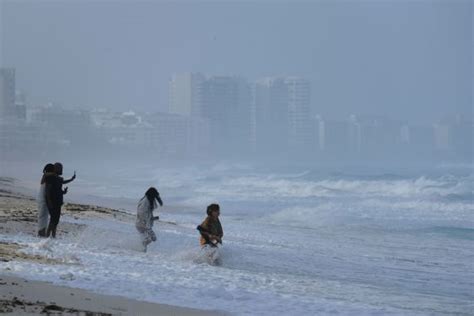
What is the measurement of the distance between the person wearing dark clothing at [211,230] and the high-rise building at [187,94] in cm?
15798

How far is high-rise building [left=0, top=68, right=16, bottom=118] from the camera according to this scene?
130m

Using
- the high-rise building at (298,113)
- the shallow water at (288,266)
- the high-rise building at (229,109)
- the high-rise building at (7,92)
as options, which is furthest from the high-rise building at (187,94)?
the shallow water at (288,266)

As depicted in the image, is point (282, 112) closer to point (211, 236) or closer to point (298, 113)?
point (298, 113)

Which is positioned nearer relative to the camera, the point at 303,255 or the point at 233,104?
the point at 303,255

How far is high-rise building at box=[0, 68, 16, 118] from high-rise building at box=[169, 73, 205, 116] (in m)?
43.7

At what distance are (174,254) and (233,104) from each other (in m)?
160

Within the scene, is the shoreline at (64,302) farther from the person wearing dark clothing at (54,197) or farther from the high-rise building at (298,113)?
the high-rise building at (298,113)

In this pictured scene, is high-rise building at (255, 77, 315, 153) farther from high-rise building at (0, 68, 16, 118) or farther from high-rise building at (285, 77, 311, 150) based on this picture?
high-rise building at (0, 68, 16, 118)

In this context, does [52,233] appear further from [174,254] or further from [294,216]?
[294,216]

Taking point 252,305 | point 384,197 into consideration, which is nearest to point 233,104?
point 384,197

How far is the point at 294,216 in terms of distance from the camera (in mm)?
29891

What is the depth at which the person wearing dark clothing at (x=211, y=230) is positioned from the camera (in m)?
12.9

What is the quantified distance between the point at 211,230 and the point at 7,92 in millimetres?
122691

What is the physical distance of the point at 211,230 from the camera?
13.1m
